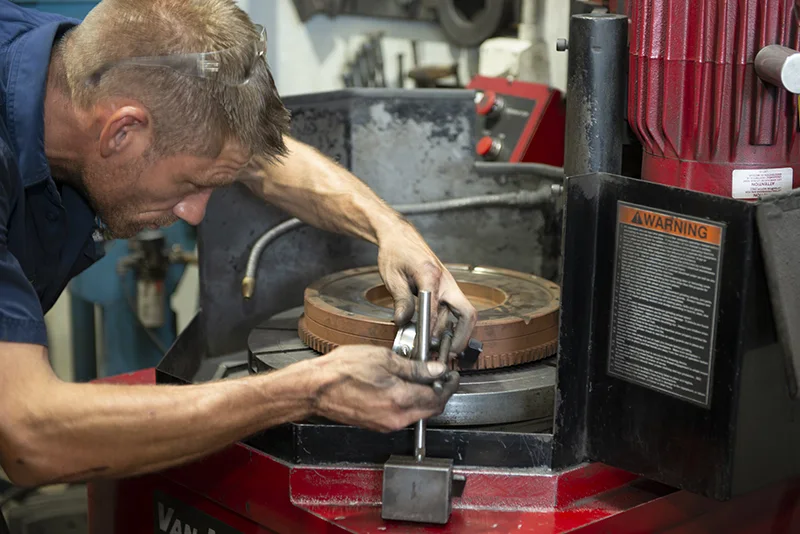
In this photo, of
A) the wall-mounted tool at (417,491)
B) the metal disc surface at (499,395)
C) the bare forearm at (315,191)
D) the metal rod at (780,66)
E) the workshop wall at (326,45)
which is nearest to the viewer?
the metal rod at (780,66)

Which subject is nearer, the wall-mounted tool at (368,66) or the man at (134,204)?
the man at (134,204)

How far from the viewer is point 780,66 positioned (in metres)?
1.04

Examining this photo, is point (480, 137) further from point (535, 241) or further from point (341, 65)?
point (341, 65)

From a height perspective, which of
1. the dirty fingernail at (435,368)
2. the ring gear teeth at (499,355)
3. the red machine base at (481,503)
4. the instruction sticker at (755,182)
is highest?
the instruction sticker at (755,182)

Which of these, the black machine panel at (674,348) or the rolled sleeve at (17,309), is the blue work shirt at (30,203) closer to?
the rolled sleeve at (17,309)

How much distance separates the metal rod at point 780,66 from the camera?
103cm

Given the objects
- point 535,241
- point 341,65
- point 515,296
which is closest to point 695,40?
point 515,296

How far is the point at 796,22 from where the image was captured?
111 centimetres

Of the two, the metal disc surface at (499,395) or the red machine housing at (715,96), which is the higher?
the red machine housing at (715,96)

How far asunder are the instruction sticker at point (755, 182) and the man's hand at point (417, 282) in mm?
365

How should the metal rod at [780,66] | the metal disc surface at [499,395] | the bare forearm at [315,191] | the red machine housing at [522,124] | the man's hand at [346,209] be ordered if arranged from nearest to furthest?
the metal rod at [780,66]
the metal disc surface at [499,395]
the man's hand at [346,209]
the bare forearm at [315,191]
the red machine housing at [522,124]

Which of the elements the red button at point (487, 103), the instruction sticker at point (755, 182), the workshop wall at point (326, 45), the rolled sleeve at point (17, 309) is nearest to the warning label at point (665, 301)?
the instruction sticker at point (755, 182)

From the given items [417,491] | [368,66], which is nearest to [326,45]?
[368,66]

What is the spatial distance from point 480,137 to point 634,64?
931 mm
